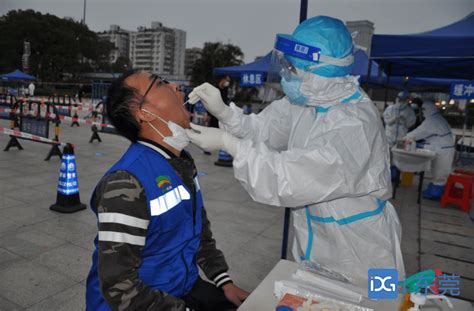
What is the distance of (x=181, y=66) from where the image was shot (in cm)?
14550

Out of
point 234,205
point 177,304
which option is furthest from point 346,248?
point 234,205

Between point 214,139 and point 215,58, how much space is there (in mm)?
38349

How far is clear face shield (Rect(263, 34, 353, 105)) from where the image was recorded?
1.85m

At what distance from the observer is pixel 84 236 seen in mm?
4211

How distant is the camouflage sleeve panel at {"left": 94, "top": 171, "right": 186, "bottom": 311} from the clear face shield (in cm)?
97

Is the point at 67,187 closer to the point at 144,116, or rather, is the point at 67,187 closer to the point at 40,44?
the point at 144,116

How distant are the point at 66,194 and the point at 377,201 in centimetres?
425

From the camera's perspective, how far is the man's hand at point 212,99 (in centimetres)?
211

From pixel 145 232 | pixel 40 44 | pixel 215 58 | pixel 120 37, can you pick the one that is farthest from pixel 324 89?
pixel 120 37

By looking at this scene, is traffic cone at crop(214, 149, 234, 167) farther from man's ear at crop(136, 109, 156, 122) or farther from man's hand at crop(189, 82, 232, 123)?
man's ear at crop(136, 109, 156, 122)

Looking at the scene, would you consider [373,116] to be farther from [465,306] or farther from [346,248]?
[465,306]

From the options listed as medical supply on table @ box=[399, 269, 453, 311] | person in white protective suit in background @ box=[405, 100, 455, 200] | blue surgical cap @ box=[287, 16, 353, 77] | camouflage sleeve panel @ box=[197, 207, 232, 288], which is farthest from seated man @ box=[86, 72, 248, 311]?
person in white protective suit in background @ box=[405, 100, 455, 200]

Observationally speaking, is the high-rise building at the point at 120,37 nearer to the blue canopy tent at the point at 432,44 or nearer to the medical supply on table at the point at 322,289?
the blue canopy tent at the point at 432,44

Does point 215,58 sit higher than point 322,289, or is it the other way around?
point 215,58
